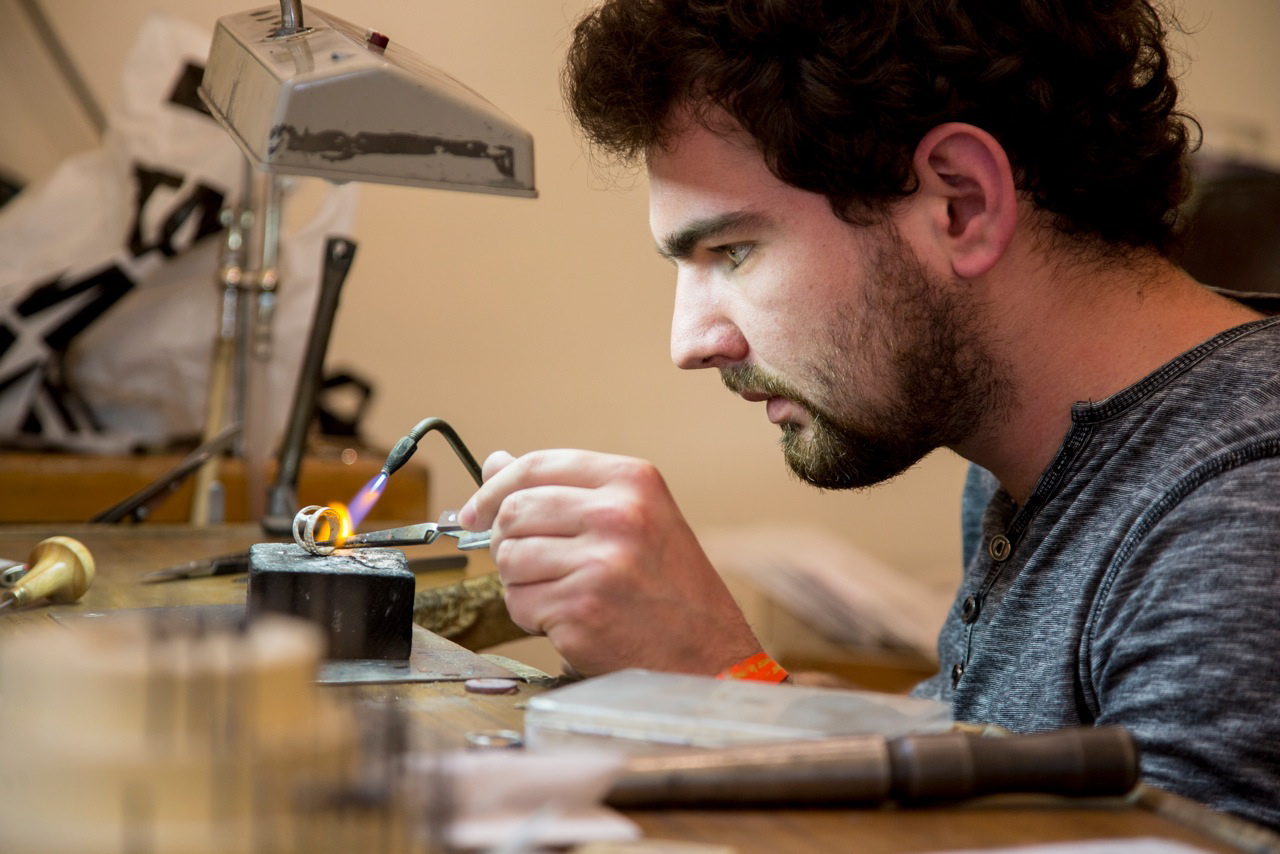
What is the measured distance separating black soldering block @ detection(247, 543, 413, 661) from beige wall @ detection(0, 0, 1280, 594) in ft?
5.69

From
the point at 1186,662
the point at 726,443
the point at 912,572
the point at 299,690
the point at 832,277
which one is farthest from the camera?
the point at 912,572

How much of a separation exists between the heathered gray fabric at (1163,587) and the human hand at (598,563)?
261 millimetres

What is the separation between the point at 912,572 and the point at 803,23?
219cm

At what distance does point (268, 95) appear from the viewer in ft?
2.90

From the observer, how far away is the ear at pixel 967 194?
1.14 metres

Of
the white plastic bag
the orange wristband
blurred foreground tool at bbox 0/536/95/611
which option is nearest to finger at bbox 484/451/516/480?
the orange wristband

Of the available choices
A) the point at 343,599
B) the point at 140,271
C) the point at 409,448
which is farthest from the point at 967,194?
the point at 140,271

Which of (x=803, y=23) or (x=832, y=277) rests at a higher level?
(x=803, y=23)

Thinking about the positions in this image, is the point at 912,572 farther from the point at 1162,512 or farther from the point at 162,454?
the point at 1162,512

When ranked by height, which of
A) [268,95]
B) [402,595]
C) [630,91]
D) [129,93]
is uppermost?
[129,93]

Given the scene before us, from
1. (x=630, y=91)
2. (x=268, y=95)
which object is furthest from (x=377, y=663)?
(x=630, y=91)

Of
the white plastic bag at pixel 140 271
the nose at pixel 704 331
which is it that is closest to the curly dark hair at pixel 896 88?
the nose at pixel 704 331

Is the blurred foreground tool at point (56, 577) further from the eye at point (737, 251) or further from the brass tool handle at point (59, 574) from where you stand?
the eye at point (737, 251)

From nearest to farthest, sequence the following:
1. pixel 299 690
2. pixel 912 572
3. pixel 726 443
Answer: pixel 299 690
pixel 726 443
pixel 912 572
